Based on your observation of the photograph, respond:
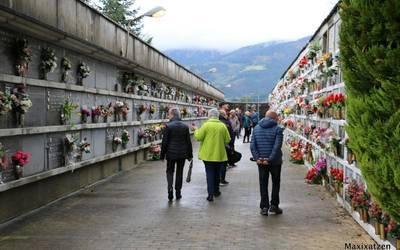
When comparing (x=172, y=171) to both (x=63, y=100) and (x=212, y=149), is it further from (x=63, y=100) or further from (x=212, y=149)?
(x=63, y=100)

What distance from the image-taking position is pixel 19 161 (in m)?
8.24

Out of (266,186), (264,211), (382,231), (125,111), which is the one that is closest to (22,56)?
(266,186)

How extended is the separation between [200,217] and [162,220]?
0.63m

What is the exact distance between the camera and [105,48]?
1227 cm

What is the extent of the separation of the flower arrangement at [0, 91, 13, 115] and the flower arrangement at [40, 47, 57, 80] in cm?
148

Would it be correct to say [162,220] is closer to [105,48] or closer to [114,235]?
[114,235]

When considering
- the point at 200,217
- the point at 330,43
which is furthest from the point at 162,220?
the point at 330,43

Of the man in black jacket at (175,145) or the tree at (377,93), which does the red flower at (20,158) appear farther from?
the tree at (377,93)

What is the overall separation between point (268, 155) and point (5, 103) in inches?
160

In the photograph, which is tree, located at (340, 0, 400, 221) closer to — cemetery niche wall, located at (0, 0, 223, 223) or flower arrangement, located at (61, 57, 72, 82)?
cemetery niche wall, located at (0, 0, 223, 223)

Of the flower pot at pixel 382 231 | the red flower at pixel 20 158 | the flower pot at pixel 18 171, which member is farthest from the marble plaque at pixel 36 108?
the flower pot at pixel 382 231

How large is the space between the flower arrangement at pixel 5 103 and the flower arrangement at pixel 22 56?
0.58 metres

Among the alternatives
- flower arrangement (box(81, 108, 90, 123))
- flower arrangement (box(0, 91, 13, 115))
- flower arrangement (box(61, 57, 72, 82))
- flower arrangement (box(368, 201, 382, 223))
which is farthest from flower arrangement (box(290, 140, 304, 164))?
flower arrangement (box(0, 91, 13, 115))

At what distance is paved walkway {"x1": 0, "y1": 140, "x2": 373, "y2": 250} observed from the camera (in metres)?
7.02
